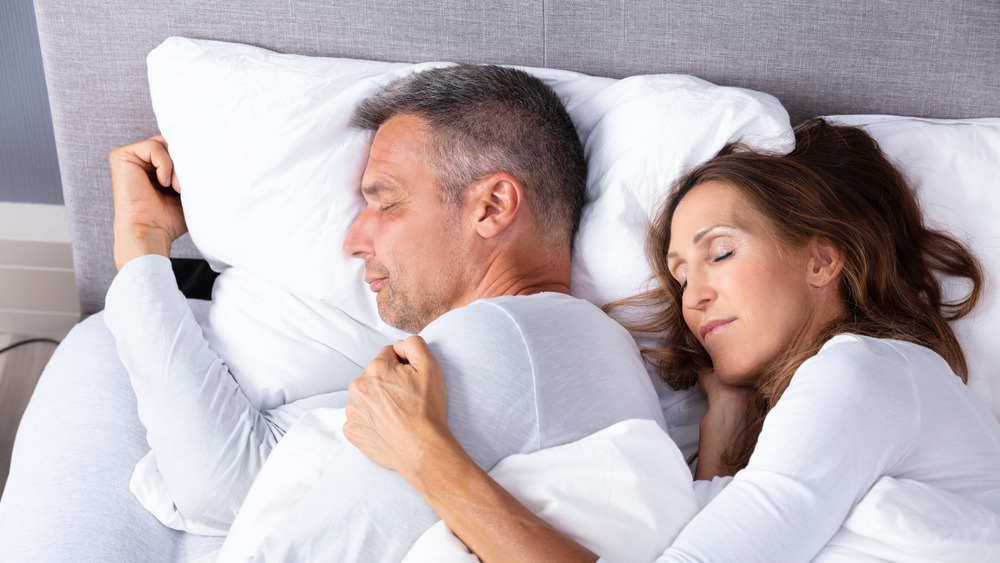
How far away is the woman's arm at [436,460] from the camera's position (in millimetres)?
885

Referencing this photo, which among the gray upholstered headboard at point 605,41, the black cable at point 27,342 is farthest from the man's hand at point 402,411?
the black cable at point 27,342

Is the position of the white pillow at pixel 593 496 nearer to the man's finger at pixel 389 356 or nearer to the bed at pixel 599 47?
the man's finger at pixel 389 356

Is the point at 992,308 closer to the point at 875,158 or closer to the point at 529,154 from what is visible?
the point at 875,158

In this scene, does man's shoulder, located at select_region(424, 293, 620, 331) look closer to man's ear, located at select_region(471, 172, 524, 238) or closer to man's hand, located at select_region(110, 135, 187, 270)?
man's ear, located at select_region(471, 172, 524, 238)

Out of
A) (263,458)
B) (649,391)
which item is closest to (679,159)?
(649,391)

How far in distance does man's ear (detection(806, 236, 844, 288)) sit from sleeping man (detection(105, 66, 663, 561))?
31 cm

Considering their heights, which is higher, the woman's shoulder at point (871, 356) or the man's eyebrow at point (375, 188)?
the man's eyebrow at point (375, 188)

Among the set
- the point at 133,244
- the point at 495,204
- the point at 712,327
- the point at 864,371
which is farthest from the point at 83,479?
the point at 864,371

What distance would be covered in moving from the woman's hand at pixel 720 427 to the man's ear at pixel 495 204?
1.59ft

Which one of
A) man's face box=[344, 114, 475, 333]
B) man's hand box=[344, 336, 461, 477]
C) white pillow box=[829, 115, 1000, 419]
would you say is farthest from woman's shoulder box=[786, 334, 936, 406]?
man's face box=[344, 114, 475, 333]

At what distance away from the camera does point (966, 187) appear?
1.38m

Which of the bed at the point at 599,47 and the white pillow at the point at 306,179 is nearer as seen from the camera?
the white pillow at the point at 306,179

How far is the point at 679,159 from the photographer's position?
1.36 meters

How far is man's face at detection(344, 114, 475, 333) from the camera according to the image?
1309 millimetres
